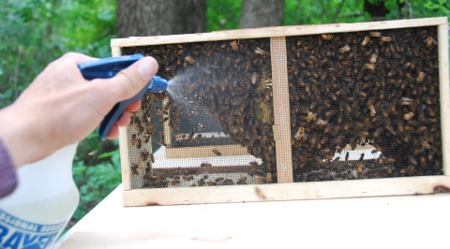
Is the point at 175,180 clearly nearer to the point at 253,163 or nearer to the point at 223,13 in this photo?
the point at 253,163

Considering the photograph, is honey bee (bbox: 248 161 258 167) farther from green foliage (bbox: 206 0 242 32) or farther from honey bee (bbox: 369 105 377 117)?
green foliage (bbox: 206 0 242 32)

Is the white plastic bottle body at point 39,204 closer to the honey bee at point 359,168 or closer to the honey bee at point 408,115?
the honey bee at point 359,168

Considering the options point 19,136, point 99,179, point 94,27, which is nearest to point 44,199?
point 19,136

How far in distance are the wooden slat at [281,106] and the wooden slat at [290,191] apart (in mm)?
54

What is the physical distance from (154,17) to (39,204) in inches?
96.7

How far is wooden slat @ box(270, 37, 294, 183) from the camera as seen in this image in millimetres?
1405

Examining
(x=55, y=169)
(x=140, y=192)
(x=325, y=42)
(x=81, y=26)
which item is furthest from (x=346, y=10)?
(x=55, y=169)

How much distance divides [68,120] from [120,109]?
205mm

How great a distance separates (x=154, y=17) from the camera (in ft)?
10.5

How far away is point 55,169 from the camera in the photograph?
943 millimetres

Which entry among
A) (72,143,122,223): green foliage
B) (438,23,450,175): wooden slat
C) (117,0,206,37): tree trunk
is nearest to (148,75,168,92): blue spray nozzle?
(438,23,450,175): wooden slat

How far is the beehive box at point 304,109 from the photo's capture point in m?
1.40

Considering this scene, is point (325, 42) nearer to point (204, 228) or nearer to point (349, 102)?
point (349, 102)

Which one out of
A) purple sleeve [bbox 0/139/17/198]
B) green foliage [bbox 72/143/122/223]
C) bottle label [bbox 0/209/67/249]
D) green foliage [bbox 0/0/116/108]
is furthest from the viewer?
green foliage [bbox 0/0/116/108]
